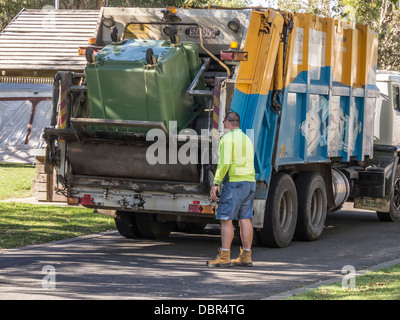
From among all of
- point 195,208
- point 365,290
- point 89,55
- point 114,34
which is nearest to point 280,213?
point 195,208

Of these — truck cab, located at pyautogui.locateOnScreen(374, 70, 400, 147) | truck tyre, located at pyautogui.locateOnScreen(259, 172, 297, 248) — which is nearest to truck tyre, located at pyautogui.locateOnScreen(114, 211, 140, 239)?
truck tyre, located at pyautogui.locateOnScreen(259, 172, 297, 248)

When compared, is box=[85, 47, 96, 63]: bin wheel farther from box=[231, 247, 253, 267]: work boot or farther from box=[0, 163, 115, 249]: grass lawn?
box=[231, 247, 253, 267]: work boot

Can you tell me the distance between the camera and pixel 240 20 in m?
11.0

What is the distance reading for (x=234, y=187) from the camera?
9953mm

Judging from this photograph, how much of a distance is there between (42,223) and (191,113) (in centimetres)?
382

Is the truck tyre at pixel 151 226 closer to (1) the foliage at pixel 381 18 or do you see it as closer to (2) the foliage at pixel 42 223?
(2) the foliage at pixel 42 223

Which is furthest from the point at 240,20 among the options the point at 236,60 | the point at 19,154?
the point at 19,154

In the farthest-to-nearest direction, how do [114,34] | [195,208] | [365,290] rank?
1. [114,34]
2. [195,208]
3. [365,290]

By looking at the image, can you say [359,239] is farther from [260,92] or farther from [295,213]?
[260,92]

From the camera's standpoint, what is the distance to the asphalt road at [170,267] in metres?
8.31

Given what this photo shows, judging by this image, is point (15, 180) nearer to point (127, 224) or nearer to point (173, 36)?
point (127, 224)

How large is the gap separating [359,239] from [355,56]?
279cm

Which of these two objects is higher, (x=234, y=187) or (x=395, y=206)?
(x=234, y=187)

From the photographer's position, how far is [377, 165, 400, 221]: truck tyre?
15.2m
